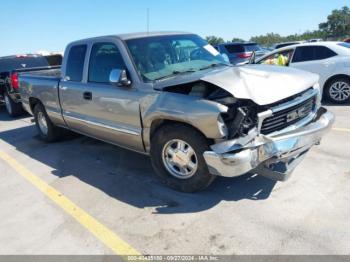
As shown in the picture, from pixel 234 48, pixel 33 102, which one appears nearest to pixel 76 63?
pixel 33 102

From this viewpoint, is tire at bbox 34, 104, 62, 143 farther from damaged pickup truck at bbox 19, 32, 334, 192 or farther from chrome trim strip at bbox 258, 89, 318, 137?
chrome trim strip at bbox 258, 89, 318, 137

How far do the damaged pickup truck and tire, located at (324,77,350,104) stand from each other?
4295 mm

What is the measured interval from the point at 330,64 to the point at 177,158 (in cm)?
583

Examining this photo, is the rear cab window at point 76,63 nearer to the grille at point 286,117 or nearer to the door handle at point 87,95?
the door handle at point 87,95

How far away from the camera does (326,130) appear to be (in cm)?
403

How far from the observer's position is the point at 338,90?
8203 millimetres

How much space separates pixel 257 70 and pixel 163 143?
1.38m

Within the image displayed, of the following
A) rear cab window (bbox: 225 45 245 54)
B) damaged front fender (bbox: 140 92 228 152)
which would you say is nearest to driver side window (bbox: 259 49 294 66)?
damaged front fender (bbox: 140 92 228 152)

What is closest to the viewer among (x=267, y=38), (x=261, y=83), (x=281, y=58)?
(x=261, y=83)

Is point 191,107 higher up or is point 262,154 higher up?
point 191,107

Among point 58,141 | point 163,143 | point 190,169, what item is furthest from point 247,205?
point 58,141

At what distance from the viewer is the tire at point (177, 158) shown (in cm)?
374

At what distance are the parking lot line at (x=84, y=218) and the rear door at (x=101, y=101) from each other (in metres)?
1.08

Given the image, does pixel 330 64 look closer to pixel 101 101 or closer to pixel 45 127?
pixel 101 101
